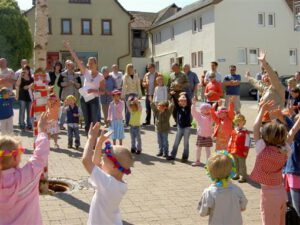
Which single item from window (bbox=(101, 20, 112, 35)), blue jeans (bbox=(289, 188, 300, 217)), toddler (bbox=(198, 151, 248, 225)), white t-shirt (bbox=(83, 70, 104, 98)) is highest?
window (bbox=(101, 20, 112, 35))

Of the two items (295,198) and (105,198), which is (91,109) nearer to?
(295,198)

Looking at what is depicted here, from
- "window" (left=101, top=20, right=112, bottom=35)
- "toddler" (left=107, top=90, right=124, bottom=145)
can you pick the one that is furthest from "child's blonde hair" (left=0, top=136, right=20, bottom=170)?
"window" (left=101, top=20, right=112, bottom=35)

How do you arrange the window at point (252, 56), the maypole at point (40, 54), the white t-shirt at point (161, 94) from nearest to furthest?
1. the maypole at point (40, 54)
2. the white t-shirt at point (161, 94)
3. the window at point (252, 56)

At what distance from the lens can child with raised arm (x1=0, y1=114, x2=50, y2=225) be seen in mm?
3561

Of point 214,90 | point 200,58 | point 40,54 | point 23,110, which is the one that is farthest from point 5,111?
point 200,58

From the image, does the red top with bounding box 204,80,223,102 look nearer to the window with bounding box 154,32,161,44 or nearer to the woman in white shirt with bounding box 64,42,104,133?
the woman in white shirt with bounding box 64,42,104,133

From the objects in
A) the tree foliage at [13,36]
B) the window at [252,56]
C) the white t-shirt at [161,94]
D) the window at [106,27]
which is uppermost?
the window at [106,27]

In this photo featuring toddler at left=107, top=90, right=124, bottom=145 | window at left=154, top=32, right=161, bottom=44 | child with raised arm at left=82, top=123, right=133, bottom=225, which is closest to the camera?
child with raised arm at left=82, top=123, right=133, bottom=225

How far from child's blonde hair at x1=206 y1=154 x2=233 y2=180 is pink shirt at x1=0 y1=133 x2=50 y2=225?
5.03ft

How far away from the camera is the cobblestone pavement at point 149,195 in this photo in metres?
6.02

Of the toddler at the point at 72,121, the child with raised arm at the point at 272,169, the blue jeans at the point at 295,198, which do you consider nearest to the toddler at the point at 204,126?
the toddler at the point at 72,121

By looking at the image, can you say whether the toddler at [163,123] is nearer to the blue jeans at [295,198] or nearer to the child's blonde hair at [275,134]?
the blue jeans at [295,198]

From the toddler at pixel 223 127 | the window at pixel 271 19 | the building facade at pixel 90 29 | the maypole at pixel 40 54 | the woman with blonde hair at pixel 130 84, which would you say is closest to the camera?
the maypole at pixel 40 54

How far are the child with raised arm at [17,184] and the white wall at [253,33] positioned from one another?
32.6 meters
